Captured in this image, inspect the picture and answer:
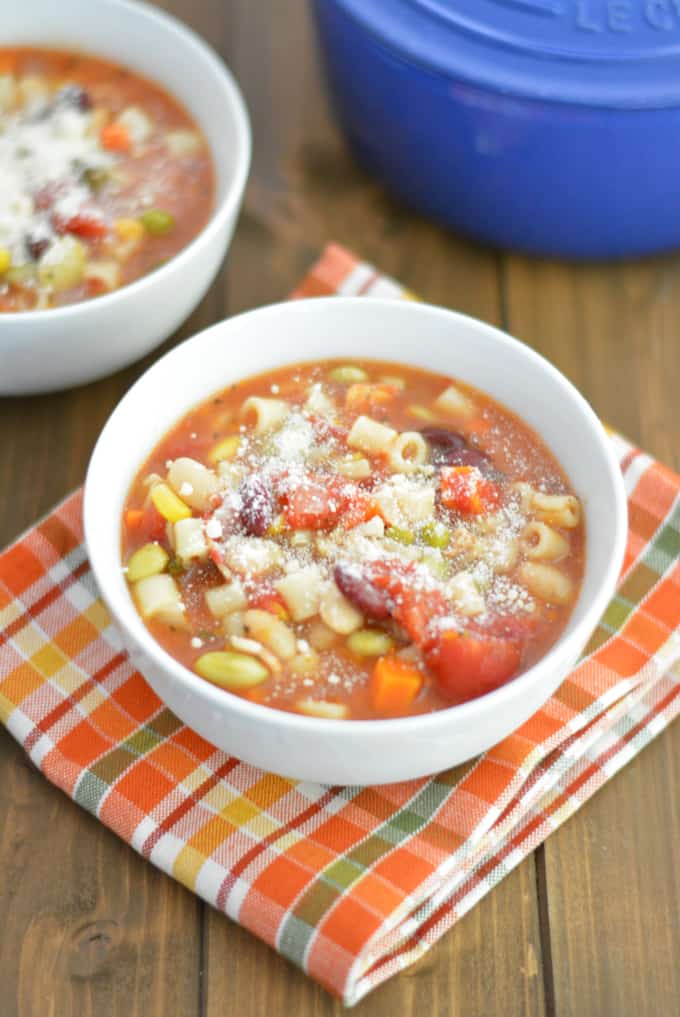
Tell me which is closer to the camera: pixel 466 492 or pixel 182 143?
pixel 466 492

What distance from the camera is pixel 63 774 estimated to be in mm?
2760

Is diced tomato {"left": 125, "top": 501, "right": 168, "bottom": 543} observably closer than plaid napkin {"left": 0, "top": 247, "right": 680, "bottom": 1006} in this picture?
No

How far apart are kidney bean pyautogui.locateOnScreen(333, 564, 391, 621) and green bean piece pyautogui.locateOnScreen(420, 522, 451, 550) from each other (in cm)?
19

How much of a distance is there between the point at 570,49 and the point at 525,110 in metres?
0.18

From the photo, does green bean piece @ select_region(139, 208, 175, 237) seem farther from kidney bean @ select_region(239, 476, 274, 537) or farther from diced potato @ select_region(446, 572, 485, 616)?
diced potato @ select_region(446, 572, 485, 616)

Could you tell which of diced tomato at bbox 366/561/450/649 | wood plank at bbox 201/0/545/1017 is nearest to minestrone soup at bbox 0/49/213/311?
wood plank at bbox 201/0/545/1017

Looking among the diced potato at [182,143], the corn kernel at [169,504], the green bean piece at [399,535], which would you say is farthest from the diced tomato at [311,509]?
the diced potato at [182,143]

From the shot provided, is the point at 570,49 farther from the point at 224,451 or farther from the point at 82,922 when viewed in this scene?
the point at 82,922

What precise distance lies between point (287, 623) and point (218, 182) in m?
1.53

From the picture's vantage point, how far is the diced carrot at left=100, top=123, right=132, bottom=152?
145 inches

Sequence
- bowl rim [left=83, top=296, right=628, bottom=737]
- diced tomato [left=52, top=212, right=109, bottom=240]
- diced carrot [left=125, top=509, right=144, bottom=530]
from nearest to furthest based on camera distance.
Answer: bowl rim [left=83, top=296, right=628, bottom=737] < diced carrot [left=125, top=509, right=144, bottom=530] < diced tomato [left=52, top=212, right=109, bottom=240]

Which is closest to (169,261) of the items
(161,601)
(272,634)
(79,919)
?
(161,601)

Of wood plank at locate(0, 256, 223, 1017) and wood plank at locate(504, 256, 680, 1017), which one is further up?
wood plank at locate(0, 256, 223, 1017)

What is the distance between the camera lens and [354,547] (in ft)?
8.75
